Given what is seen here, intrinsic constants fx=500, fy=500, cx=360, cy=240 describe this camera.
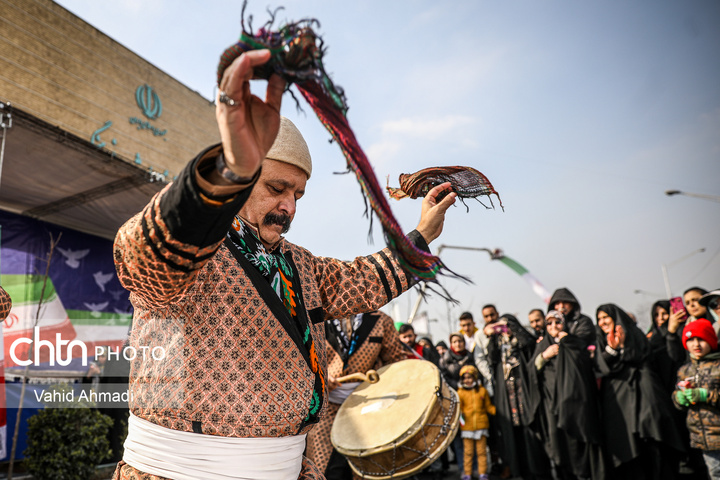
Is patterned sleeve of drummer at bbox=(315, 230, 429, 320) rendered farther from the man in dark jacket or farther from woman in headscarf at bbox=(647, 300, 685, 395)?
the man in dark jacket

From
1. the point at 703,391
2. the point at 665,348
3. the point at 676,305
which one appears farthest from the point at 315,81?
the point at 676,305

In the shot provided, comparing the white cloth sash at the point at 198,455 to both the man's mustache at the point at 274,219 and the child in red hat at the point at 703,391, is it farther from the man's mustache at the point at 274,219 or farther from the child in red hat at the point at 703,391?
the child in red hat at the point at 703,391

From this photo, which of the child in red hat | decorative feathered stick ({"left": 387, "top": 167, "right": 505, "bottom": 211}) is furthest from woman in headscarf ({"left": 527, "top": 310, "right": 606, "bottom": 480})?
decorative feathered stick ({"left": 387, "top": 167, "right": 505, "bottom": 211})

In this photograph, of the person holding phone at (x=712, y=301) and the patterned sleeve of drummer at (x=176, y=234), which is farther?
the person holding phone at (x=712, y=301)

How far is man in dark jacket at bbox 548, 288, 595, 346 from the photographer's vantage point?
6.52 m

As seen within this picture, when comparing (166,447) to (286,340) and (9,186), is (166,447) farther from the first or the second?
(9,186)

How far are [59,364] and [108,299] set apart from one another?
1506 mm

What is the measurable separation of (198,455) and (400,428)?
2.59 metres

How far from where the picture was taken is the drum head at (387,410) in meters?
3.71

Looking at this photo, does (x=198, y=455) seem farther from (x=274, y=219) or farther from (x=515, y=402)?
(x=515, y=402)

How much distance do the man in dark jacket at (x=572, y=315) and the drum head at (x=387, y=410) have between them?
3.17m

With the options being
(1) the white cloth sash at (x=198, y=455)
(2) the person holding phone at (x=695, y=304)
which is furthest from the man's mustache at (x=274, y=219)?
(2) the person holding phone at (x=695, y=304)

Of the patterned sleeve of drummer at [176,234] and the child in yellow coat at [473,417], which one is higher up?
the patterned sleeve of drummer at [176,234]

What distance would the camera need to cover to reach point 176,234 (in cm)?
108
